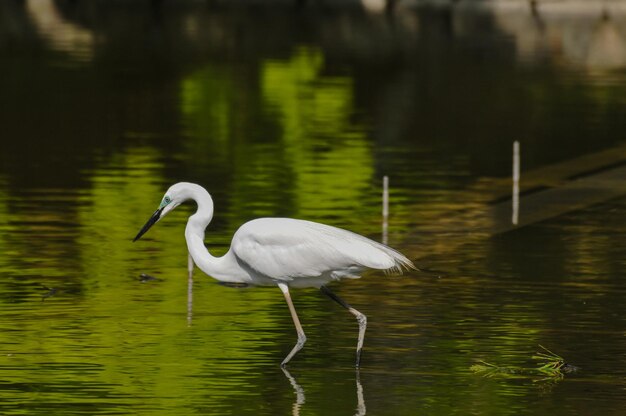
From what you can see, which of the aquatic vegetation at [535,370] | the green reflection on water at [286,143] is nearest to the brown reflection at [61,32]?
the green reflection on water at [286,143]

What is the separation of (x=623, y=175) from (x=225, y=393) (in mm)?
17438

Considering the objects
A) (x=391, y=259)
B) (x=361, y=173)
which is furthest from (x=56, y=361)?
(x=361, y=173)

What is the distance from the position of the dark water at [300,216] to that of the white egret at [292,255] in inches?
27.0

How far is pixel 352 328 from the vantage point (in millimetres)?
18531

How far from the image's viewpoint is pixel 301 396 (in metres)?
15.5

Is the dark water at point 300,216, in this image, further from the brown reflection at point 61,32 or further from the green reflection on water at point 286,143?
the brown reflection at point 61,32

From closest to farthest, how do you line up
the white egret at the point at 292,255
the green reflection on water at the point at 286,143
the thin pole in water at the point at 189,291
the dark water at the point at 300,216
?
the dark water at the point at 300,216
the white egret at the point at 292,255
the thin pole in water at the point at 189,291
the green reflection on water at the point at 286,143

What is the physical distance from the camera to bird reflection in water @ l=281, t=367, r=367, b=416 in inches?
588

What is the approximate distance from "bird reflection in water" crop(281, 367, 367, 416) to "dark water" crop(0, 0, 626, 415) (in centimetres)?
3

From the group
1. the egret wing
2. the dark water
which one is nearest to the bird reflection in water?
the dark water

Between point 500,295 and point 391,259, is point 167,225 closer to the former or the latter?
point 500,295

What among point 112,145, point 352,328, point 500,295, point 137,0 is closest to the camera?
point 352,328

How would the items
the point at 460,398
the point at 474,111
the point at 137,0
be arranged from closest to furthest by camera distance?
1. the point at 460,398
2. the point at 474,111
3. the point at 137,0

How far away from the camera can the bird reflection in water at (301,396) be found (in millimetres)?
14938
